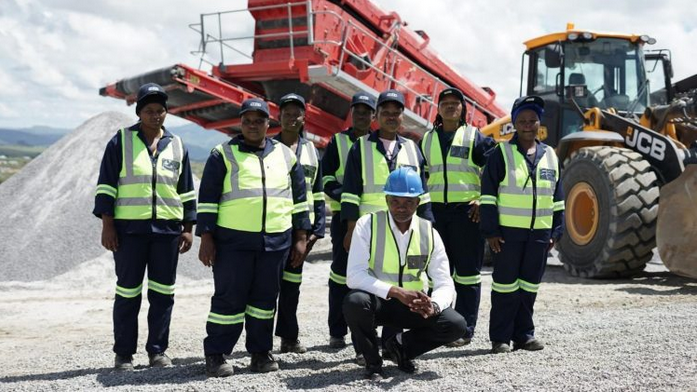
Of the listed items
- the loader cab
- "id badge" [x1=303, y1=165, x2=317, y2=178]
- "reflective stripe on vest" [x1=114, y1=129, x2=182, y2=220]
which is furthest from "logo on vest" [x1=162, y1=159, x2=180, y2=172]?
the loader cab

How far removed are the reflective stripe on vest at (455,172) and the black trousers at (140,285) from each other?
1.79m

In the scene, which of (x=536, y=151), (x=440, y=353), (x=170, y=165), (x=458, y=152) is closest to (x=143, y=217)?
(x=170, y=165)

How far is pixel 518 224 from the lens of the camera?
16.0ft

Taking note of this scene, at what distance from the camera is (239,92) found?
10945mm

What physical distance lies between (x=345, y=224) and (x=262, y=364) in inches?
44.8

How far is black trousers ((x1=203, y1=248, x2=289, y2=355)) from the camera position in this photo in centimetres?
441

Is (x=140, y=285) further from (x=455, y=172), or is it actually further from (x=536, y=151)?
(x=536, y=151)

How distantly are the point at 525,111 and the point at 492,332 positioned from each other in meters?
1.43

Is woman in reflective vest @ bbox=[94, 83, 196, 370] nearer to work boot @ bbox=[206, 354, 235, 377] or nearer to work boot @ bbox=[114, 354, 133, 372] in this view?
work boot @ bbox=[114, 354, 133, 372]

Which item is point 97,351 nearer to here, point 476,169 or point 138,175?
point 138,175

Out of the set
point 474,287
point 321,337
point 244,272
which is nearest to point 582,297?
point 474,287

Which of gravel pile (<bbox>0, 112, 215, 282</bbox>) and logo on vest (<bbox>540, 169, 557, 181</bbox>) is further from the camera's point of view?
gravel pile (<bbox>0, 112, 215, 282</bbox>)

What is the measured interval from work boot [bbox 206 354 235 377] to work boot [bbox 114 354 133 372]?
58 cm

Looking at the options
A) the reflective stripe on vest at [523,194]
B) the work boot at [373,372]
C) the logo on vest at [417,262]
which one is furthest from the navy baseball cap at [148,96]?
the reflective stripe on vest at [523,194]
